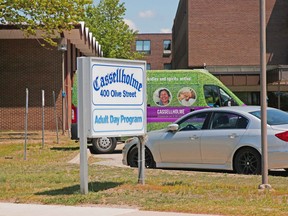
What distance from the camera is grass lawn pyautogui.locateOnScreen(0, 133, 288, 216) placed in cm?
891

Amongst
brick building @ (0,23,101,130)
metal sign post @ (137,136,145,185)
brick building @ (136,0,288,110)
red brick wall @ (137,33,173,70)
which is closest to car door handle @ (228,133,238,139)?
metal sign post @ (137,136,145,185)

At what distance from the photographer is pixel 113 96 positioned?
35.1 feet

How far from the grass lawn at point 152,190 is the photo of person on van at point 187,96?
261 inches

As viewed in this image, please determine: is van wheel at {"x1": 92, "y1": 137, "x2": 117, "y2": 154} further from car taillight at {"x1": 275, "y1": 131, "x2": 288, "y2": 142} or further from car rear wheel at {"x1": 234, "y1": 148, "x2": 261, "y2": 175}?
car taillight at {"x1": 275, "y1": 131, "x2": 288, "y2": 142}

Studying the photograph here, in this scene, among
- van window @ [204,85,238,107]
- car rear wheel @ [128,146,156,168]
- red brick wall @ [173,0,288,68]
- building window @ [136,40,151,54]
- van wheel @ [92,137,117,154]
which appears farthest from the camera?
building window @ [136,40,151,54]

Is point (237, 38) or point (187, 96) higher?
point (237, 38)

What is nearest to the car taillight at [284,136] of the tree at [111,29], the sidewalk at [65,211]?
the sidewalk at [65,211]

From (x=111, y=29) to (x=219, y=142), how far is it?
51.1 m

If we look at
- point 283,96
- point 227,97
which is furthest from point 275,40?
point 227,97

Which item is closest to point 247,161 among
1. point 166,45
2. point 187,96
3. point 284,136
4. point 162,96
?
point 284,136

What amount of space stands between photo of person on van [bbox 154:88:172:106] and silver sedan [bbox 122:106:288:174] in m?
6.26

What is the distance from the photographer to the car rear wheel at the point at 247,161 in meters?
12.7

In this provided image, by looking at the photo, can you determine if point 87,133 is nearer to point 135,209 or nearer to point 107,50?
point 135,209

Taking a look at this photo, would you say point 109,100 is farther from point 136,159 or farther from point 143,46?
point 143,46
